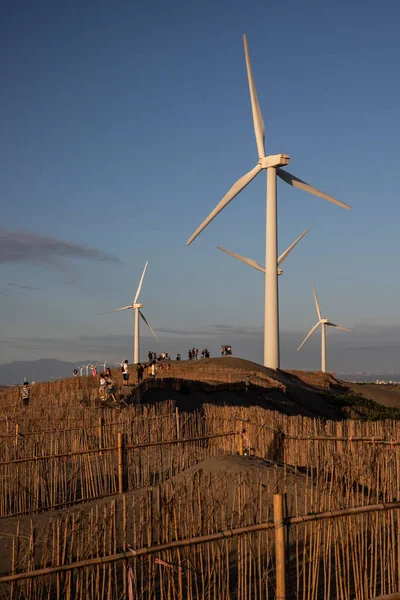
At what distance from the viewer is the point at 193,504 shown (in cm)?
824

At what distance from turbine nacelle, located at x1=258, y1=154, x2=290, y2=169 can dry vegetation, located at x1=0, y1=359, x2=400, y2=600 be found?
105 feet

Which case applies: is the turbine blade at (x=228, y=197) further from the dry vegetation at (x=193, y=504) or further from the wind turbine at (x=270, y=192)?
the dry vegetation at (x=193, y=504)

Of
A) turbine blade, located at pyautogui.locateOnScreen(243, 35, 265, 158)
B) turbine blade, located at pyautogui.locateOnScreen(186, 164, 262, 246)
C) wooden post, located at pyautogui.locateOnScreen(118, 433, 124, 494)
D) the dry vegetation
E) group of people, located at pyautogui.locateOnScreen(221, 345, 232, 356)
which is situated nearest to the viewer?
the dry vegetation

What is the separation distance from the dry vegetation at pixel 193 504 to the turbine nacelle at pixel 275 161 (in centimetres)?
3186

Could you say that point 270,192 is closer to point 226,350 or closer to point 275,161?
point 275,161

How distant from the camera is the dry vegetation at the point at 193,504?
7.36 metres

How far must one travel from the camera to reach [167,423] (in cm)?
1870

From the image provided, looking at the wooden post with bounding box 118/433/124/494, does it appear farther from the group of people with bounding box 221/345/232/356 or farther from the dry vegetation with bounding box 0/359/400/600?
the group of people with bounding box 221/345/232/356

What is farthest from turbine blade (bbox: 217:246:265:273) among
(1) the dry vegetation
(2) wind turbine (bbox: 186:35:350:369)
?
(1) the dry vegetation

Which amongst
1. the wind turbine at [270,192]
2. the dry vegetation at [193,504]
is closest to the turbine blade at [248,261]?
the wind turbine at [270,192]

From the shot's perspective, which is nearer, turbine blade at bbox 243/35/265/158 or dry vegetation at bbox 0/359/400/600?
dry vegetation at bbox 0/359/400/600

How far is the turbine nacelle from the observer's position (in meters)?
51.0

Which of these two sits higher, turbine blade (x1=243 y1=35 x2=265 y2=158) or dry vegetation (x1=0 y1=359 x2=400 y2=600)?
turbine blade (x1=243 y1=35 x2=265 y2=158)

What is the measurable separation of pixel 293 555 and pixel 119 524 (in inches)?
129
